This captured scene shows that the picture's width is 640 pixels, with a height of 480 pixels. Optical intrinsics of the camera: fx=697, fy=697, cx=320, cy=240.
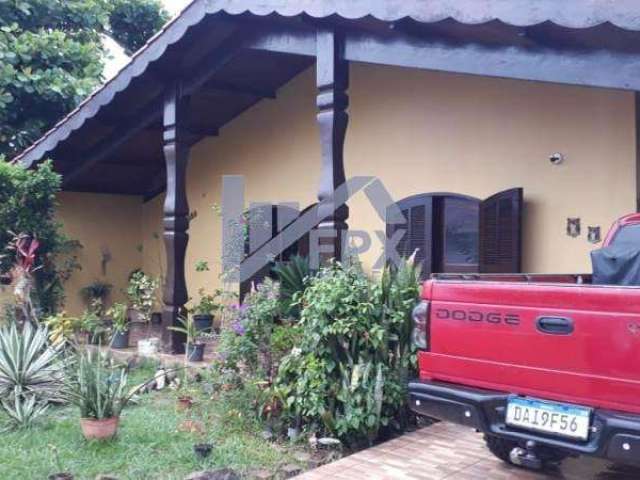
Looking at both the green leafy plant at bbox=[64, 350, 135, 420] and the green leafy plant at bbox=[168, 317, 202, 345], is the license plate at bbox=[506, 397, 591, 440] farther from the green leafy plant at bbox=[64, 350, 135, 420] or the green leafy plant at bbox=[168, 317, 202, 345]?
the green leafy plant at bbox=[168, 317, 202, 345]

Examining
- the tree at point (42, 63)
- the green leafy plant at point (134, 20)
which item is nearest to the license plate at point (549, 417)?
the tree at point (42, 63)

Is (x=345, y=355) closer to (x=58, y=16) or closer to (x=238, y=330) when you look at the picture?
(x=238, y=330)

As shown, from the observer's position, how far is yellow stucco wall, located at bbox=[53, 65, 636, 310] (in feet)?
22.9

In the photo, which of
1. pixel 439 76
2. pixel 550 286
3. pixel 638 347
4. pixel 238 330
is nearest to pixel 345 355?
pixel 238 330

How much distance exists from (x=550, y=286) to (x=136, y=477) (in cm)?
290

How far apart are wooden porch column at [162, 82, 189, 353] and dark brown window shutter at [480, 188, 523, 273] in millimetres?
3442

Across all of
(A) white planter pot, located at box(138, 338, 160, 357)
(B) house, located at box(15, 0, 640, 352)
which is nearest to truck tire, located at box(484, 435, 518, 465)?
(B) house, located at box(15, 0, 640, 352)

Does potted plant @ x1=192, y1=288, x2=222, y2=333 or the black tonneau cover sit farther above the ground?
the black tonneau cover

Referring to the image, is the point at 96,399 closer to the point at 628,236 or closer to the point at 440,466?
the point at 440,466

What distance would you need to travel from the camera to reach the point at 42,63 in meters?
12.9

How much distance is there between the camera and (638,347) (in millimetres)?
3260

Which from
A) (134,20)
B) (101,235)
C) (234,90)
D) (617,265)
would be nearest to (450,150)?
(234,90)

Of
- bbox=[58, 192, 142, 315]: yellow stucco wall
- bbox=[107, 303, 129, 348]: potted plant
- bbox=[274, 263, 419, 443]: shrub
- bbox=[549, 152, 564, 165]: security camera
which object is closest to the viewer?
bbox=[274, 263, 419, 443]: shrub

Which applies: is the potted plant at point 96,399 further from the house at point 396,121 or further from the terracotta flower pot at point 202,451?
the house at point 396,121
